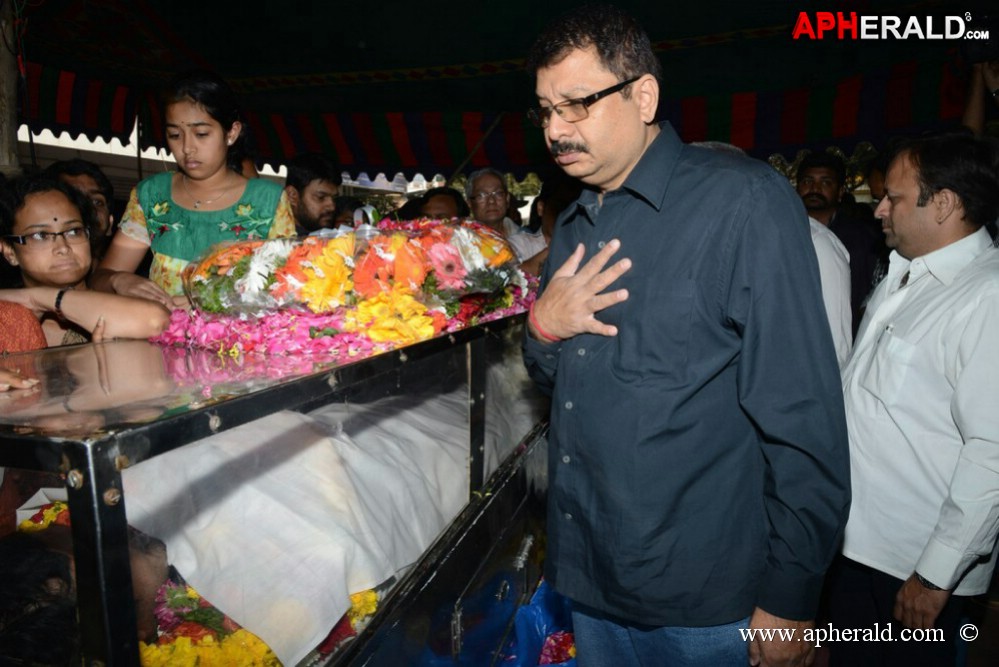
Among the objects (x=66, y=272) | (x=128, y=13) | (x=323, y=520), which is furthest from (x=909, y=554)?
(x=128, y=13)

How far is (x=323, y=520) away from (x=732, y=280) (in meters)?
1.07

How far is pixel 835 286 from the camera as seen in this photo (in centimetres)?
254

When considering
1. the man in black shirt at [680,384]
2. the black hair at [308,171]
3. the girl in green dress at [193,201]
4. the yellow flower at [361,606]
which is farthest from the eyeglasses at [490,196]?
the yellow flower at [361,606]

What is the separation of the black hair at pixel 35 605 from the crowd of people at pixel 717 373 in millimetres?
342

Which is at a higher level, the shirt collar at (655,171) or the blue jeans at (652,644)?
the shirt collar at (655,171)

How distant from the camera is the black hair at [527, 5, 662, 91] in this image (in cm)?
138

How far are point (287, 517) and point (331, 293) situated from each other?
634 millimetres

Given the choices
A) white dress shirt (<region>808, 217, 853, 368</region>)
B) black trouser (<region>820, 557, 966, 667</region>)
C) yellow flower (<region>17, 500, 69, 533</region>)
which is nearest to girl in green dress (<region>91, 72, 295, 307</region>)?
yellow flower (<region>17, 500, 69, 533</region>)

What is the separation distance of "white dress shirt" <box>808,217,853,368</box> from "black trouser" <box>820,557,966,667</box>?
819 millimetres

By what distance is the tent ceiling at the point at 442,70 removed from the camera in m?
4.82

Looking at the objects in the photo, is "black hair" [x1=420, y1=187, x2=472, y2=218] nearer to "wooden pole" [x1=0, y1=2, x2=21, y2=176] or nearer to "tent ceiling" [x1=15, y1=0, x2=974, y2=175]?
"tent ceiling" [x1=15, y1=0, x2=974, y2=175]

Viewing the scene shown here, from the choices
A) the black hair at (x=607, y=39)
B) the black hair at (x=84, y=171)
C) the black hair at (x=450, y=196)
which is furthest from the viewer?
the black hair at (x=450, y=196)

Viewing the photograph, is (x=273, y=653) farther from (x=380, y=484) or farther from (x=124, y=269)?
(x=124, y=269)

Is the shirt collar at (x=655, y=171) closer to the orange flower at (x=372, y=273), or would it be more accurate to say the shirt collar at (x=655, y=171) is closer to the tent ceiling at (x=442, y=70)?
the orange flower at (x=372, y=273)
